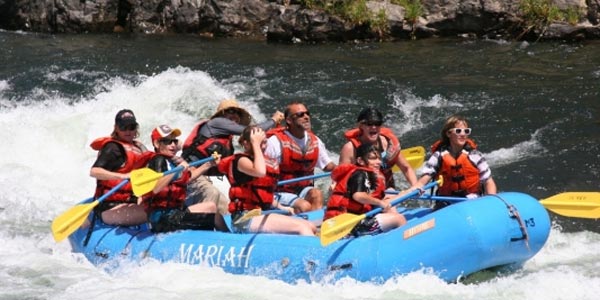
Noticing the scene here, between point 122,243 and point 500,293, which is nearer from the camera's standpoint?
point 500,293

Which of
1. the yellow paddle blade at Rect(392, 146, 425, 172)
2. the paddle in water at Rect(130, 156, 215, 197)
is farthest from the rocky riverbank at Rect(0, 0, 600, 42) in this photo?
the paddle in water at Rect(130, 156, 215, 197)

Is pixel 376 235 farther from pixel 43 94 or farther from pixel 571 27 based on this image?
pixel 571 27

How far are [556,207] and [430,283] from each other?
1.15 metres

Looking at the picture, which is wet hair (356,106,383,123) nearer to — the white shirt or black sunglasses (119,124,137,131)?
the white shirt

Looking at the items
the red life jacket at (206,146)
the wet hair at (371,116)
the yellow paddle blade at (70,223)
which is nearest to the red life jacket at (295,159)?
the red life jacket at (206,146)

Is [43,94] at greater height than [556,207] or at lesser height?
Answer: lesser

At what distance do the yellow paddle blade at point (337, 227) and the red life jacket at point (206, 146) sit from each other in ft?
5.21

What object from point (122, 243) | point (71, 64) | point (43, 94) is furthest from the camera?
point (71, 64)

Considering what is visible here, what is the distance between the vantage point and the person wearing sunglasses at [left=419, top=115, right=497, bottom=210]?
678cm

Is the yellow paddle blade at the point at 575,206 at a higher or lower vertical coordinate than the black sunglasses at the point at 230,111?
lower

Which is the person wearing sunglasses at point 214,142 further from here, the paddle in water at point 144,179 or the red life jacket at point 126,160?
the paddle in water at point 144,179

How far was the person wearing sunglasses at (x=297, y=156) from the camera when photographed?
7.11 m

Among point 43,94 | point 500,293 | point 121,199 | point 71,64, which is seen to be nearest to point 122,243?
point 121,199

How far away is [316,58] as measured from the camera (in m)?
14.1
